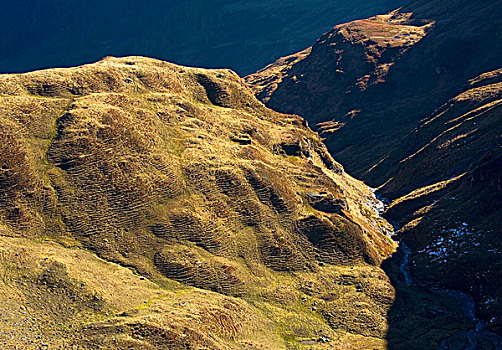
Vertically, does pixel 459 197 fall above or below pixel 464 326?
above

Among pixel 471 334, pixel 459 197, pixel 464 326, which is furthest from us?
pixel 459 197

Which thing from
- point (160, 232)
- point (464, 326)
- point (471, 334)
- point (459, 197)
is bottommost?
point (471, 334)

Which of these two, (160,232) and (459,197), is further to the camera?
(459,197)

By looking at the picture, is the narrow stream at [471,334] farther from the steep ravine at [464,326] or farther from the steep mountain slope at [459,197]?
the steep mountain slope at [459,197]

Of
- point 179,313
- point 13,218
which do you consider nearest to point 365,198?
point 179,313

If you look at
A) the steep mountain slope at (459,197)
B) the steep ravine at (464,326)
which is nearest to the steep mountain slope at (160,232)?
the steep ravine at (464,326)

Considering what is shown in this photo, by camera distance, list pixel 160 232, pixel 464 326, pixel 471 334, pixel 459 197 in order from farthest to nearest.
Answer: pixel 459 197
pixel 160 232
pixel 464 326
pixel 471 334

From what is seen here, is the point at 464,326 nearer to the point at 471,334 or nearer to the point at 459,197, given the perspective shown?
the point at 471,334

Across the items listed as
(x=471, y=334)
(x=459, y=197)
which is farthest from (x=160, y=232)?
(x=459, y=197)

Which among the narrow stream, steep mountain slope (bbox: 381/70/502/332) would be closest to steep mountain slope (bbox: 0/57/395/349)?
the narrow stream
